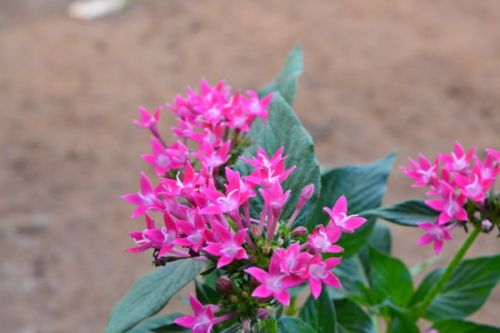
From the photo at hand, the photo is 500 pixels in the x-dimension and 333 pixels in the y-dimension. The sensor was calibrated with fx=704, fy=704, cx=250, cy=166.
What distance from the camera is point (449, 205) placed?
71cm

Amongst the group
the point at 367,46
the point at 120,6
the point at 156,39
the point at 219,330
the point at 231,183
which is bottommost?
the point at 219,330

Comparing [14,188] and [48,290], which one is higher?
[14,188]

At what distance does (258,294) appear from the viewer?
1.85ft

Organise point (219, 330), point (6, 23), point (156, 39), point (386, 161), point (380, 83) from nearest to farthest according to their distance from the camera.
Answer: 1. point (219, 330)
2. point (386, 161)
3. point (380, 83)
4. point (156, 39)
5. point (6, 23)

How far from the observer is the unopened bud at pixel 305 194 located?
65 cm

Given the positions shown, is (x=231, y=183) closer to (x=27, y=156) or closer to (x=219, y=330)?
(x=219, y=330)

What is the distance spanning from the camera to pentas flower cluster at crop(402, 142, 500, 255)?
71 cm

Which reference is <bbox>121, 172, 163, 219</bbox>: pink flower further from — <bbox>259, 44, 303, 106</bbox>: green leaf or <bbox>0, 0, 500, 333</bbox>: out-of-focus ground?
<bbox>0, 0, 500, 333</bbox>: out-of-focus ground

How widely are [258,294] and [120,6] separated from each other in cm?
296

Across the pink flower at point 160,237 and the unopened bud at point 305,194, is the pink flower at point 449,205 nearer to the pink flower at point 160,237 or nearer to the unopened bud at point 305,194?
the unopened bud at point 305,194

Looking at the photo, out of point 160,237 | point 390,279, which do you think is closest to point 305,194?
point 160,237

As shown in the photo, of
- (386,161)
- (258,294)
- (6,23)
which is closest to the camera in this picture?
(258,294)

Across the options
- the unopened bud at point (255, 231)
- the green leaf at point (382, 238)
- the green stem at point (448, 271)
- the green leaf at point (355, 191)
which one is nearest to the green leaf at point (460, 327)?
the green stem at point (448, 271)

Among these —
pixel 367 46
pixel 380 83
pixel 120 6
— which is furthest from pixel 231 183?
pixel 120 6
